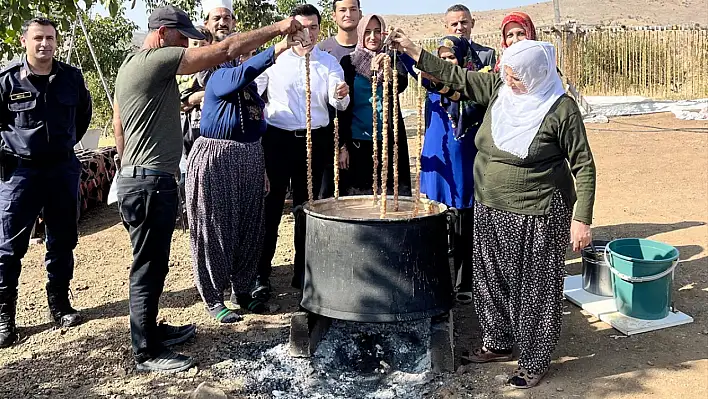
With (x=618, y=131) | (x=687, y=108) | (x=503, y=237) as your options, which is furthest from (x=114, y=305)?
(x=687, y=108)

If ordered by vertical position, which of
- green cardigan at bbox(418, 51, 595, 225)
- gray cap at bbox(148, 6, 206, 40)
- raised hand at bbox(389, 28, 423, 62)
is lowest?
green cardigan at bbox(418, 51, 595, 225)

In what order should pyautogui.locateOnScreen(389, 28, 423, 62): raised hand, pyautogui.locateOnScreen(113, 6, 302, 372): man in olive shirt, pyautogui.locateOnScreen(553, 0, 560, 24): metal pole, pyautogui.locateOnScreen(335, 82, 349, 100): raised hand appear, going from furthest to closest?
1. pyautogui.locateOnScreen(553, 0, 560, 24): metal pole
2. pyautogui.locateOnScreen(335, 82, 349, 100): raised hand
3. pyautogui.locateOnScreen(389, 28, 423, 62): raised hand
4. pyautogui.locateOnScreen(113, 6, 302, 372): man in olive shirt


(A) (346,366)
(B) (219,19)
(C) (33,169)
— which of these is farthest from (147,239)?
(B) (219,19)

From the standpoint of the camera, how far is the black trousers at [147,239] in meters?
3.34

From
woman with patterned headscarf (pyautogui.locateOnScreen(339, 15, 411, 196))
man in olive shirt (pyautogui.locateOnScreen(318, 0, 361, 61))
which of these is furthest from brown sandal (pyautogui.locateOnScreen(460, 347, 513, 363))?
man in olive shirt (pyautogui.locateOnScreen(318, 0, 361, 61))

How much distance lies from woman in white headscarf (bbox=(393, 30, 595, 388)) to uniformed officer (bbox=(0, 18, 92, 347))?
218 cm

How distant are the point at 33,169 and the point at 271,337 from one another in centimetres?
176

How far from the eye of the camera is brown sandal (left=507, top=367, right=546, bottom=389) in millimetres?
3275

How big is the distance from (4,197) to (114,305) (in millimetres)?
1049

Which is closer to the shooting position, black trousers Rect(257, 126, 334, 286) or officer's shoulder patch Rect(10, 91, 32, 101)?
officer's shoulder patch Rect(10, 91, 32, 101)

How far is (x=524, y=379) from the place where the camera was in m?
3.29

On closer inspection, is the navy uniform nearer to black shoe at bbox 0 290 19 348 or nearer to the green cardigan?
black shoe at bbox 0 290 19 348

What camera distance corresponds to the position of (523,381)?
10.8ft

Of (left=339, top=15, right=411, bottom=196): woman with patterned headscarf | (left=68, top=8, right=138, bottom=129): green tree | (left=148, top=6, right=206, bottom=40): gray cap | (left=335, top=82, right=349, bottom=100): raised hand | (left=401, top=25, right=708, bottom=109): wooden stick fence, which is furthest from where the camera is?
(left=401, top=25, right=708, bottom=109): wooden stick fence
